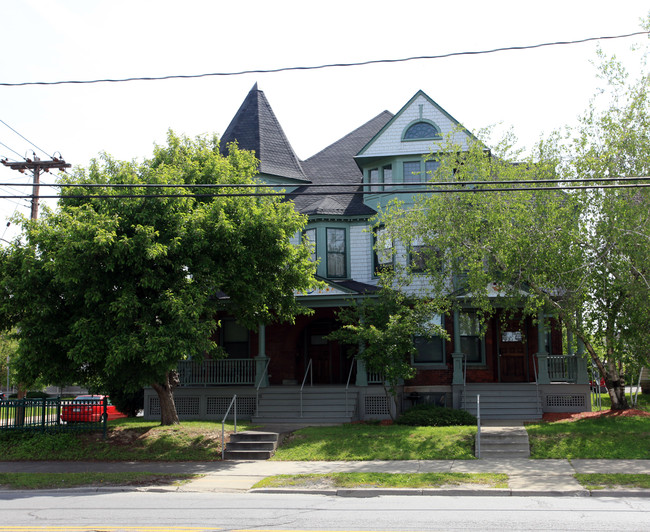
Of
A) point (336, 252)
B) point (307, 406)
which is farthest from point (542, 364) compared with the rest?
point (336, 252)

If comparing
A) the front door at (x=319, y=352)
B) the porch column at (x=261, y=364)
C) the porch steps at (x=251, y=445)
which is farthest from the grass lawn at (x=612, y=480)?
the front door at (x=319, y=352)

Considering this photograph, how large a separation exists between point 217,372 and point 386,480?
11631 millimetres

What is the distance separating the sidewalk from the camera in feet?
39.2

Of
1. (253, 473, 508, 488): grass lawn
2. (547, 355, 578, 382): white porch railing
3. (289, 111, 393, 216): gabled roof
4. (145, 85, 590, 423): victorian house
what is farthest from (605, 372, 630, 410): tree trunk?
(289, 111, 393, 216): gabled roof

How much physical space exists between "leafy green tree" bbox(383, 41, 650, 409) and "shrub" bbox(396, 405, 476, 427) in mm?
3354

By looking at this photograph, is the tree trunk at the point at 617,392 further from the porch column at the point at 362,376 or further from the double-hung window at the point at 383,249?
the double-hung window at the point at 383,249

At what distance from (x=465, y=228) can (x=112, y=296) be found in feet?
32.2

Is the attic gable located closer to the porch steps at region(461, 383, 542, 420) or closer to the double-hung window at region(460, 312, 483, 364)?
the double-hung window at region(460, 312, 483, 364)

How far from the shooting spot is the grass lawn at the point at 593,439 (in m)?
14.9

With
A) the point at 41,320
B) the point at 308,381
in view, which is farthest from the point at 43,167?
the point at 308,381

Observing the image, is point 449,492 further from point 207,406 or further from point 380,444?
point 207,406

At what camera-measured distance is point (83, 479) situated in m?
13.8

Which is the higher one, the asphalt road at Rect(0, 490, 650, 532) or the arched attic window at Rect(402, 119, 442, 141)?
the arched attic window at Rect(402, 119, 442, 141)

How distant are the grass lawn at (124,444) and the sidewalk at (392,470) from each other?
58 centimetres
